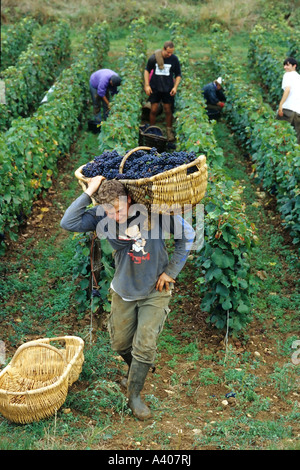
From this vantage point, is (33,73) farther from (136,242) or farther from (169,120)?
(136,242)

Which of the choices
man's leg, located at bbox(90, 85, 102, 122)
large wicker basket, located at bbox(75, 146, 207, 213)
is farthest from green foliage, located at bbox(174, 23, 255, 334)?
man's leg, located at bbox(90, 85, 102, 122)

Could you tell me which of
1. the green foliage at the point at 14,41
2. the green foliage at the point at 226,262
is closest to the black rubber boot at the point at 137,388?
the green foliage at the point at 226,262

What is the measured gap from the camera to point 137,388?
444 cm

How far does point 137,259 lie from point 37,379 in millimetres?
1465

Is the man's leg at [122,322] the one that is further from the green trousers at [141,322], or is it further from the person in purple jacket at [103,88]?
the person in purple jacket at [103,88]

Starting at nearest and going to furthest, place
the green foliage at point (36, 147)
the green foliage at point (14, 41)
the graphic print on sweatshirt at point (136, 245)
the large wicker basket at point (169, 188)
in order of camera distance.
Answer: the large wicker basket at point (169, 188) < the graphic print on sweatshirt at point (136, 245) < the green foliage at point (36, 147) < the green foliage at point (14, 41)

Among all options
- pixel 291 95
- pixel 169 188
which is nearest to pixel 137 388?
pixel 169 188

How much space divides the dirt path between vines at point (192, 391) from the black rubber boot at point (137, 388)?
68mm

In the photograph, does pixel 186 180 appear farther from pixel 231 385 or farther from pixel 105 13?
pixel 105 13

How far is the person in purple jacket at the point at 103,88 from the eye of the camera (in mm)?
11289

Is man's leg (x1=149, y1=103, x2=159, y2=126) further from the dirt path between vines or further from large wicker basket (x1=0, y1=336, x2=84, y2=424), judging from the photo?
large wicker basket (x1=0, y1=336, x2=84, y2=424)

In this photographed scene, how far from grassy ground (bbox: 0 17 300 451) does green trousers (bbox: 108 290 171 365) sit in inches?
18.9

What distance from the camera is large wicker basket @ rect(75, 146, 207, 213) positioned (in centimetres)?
399
